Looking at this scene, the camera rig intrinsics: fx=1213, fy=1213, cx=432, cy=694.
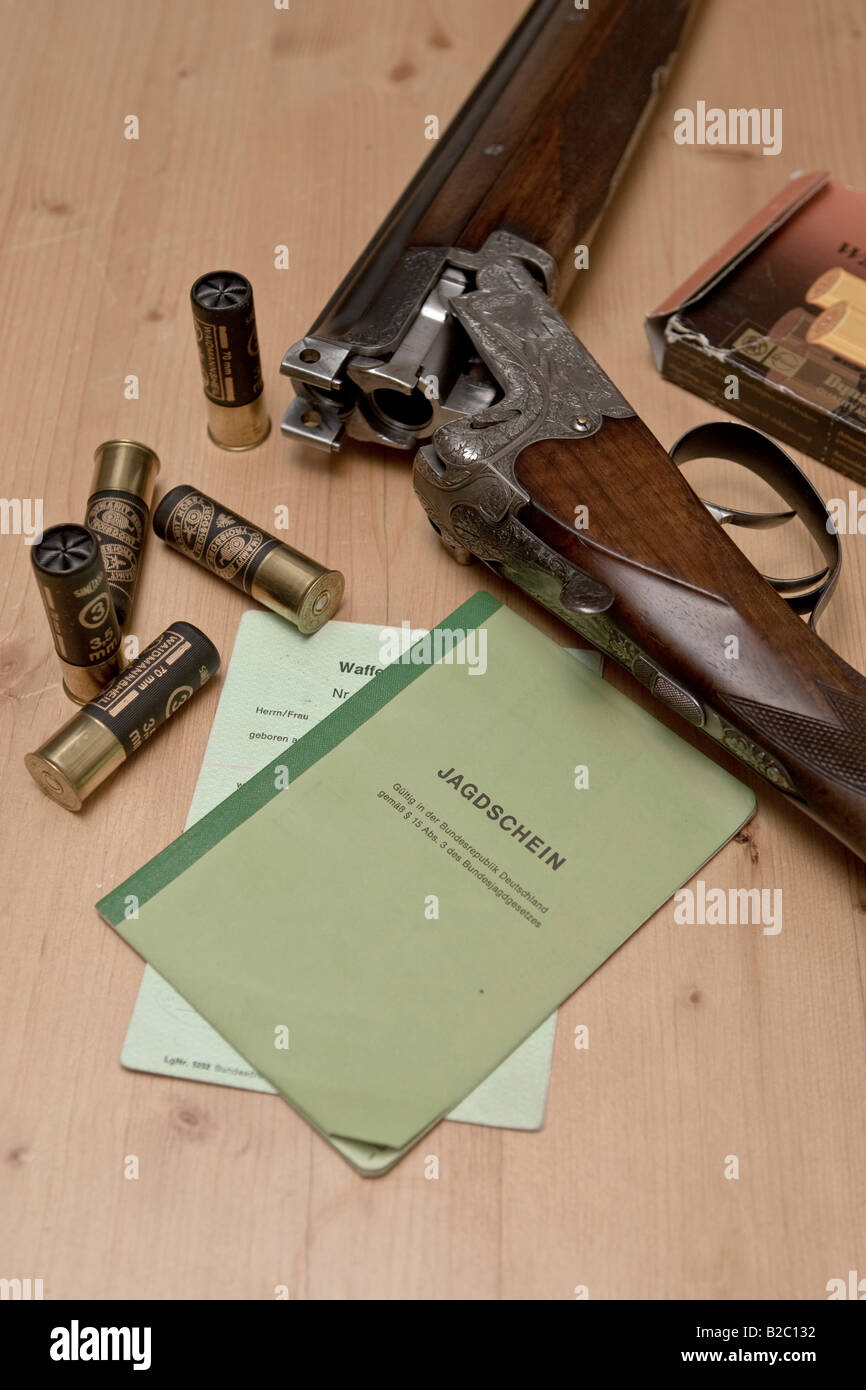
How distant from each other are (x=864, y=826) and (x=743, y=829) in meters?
0.15

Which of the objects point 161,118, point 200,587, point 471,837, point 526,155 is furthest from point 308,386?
point 161,118

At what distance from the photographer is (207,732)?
1.14 meters

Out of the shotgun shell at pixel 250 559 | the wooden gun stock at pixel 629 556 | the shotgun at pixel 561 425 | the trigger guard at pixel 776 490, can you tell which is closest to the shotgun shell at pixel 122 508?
the shotgun shell at pixel 250 559

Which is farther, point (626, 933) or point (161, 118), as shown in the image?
point (161, 118)

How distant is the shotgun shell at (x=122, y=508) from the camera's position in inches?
46.2

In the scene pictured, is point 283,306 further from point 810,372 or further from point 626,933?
point 626,933

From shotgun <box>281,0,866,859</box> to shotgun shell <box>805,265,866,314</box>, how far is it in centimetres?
22

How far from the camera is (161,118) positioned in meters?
1.56

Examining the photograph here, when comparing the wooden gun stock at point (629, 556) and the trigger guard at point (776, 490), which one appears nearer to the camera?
the wooden gun stock at point (629, 556)

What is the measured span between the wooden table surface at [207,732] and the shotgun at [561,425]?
11 cm
